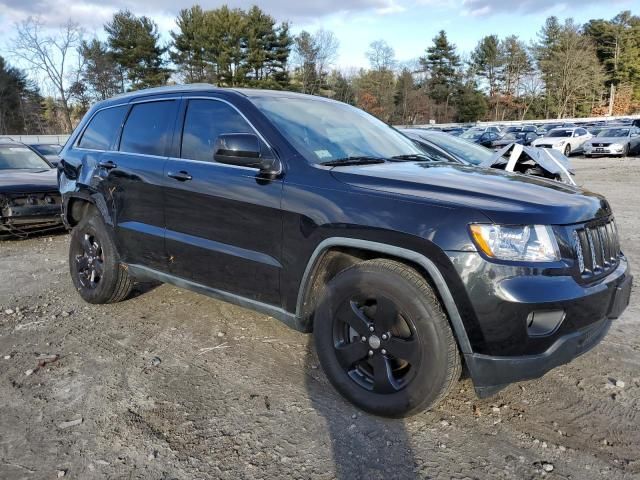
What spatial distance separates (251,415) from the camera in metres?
2.96

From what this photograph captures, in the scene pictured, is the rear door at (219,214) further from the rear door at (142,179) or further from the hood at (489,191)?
the hood at (489,191)

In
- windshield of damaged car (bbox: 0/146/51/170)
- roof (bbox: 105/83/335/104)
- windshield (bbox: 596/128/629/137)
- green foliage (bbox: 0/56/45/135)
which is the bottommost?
windshield of damaged car (bbox: 0/146/51/170)

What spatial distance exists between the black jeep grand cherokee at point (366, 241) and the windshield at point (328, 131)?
17 millimetres

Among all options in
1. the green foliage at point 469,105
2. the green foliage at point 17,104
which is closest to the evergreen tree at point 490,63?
the green foliage at point 469,105

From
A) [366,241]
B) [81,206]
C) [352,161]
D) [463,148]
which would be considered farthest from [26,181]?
[366,241]

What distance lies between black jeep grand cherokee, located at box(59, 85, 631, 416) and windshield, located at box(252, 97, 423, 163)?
2 centimetres

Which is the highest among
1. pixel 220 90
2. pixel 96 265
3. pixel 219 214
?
pixel 220 90

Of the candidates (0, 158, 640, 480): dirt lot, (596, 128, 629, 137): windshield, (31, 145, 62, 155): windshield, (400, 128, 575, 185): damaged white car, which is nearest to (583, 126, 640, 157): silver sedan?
A: (596, 128, 629, 137): windshield

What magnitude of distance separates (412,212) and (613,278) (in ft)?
3.85

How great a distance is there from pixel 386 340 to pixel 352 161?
1.19m

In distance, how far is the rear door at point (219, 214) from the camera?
3.25 meters

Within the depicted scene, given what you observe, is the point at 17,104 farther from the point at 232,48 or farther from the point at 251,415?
the point at 251,415

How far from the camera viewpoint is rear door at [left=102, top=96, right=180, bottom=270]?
3977mm

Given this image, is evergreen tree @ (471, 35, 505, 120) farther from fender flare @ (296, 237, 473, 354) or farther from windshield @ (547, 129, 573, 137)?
fender flare @ (296, 237, 473, 354)
